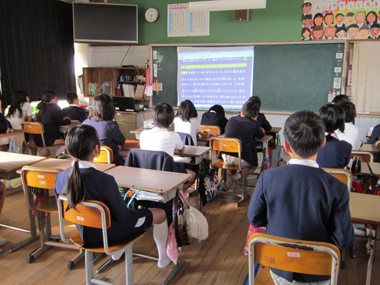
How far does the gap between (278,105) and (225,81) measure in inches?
42.6

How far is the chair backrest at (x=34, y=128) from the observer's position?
466 centimetres

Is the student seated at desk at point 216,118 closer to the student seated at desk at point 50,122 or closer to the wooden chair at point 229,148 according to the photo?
the wooden chair at point 229,148

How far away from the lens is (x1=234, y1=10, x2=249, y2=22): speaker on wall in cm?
599

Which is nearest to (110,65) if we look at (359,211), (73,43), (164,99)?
(73,43)

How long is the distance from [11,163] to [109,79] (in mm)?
4905

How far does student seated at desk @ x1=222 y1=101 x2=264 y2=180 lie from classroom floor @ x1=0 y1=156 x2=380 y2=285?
0.90 m

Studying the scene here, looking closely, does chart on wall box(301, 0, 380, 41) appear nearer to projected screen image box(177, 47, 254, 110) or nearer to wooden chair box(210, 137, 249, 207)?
projected screen image box(177, 47, 254, 110)

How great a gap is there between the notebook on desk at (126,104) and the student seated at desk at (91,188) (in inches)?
186

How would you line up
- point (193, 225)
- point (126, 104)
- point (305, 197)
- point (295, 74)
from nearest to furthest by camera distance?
1. point (305, 197)
2. point (193, 225)
3. point (295, 74)
4. point (126, 104)

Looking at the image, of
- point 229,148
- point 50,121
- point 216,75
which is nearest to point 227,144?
Answer: point 229,148

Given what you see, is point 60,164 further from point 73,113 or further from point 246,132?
point 73,113

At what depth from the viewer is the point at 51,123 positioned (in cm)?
496

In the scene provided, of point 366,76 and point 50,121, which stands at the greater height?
point 366,76

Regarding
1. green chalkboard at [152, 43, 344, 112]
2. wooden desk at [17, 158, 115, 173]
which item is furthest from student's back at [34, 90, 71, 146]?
green chalkboard at [152, 43, 344, 112]
